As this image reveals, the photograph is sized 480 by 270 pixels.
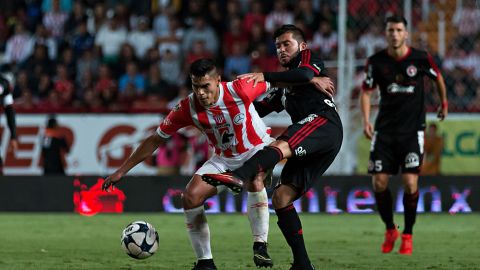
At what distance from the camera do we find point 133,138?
53.6ft

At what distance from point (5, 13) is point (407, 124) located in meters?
12.1

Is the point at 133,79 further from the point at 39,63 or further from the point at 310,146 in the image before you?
the point at 310,146

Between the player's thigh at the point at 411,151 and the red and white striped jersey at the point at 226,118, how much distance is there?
2.48 m

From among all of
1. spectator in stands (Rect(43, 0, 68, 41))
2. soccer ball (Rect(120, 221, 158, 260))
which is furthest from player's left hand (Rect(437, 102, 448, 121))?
spectator in stands (Rect(43, 0, 68, 41))

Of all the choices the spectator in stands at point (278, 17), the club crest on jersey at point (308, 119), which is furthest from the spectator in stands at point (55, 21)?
the club crest on jersey at point (308, 119)

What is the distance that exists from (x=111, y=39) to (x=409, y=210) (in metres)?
9.96

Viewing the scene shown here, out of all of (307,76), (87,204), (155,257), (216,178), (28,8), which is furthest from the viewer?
(28,8)

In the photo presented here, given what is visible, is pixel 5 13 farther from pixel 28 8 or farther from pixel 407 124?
pixel 407 124

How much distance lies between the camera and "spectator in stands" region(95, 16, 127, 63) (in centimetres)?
1880

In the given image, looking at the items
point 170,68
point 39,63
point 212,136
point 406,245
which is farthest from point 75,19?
point 212,136

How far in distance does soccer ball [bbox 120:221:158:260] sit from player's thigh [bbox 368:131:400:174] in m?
3.00

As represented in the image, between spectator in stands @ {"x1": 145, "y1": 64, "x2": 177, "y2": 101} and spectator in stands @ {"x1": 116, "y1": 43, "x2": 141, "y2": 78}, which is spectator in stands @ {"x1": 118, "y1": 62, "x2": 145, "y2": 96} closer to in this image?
spectator in stands @ {"x1": 145, "y1": 64, "x2": 177, "y2": 101}

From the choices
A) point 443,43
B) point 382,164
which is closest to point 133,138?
point 443,43

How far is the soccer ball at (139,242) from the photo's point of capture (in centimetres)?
794
